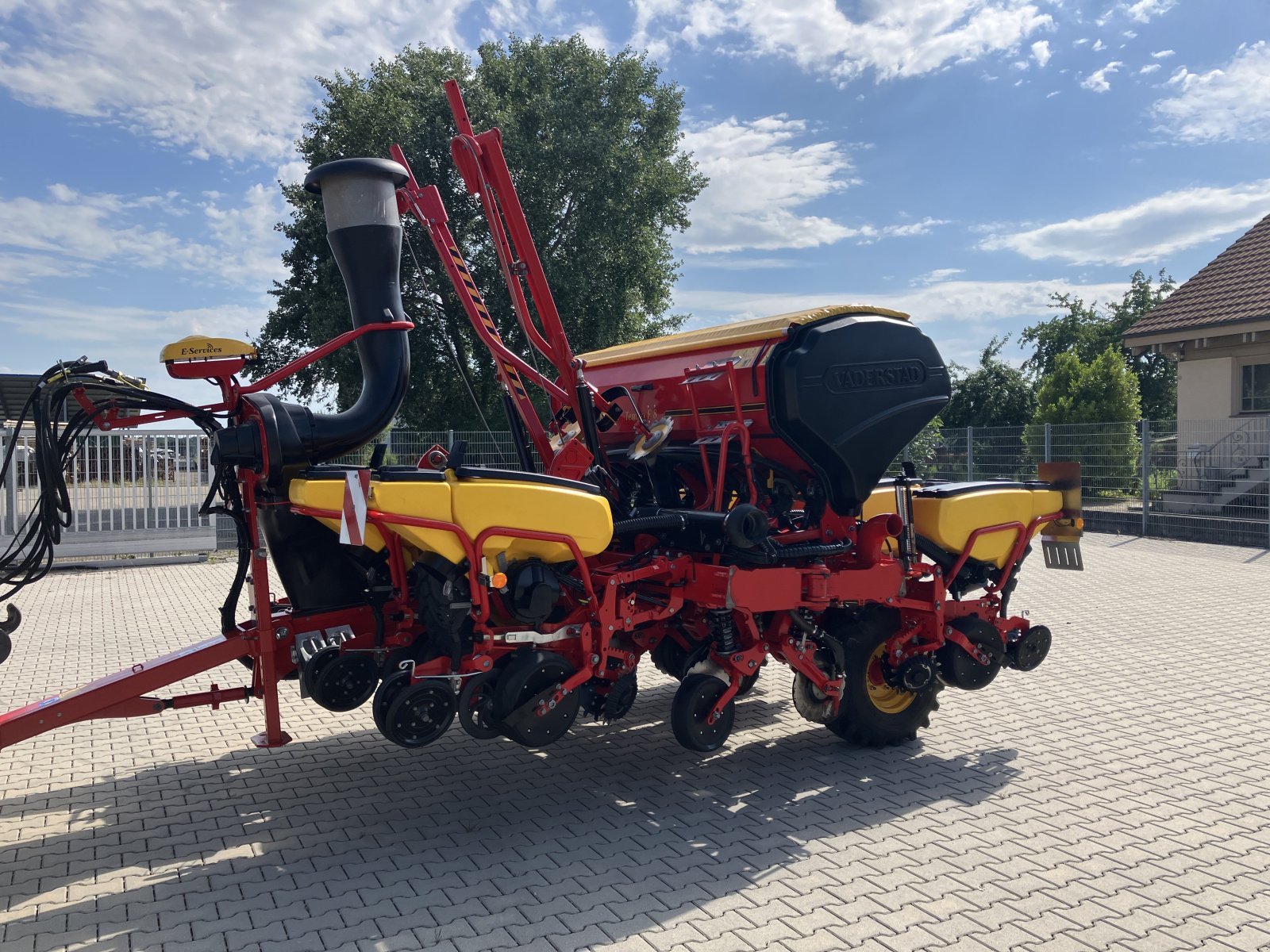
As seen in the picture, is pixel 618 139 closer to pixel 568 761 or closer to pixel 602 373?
pixel 602 373

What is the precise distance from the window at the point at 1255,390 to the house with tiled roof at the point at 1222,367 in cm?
1

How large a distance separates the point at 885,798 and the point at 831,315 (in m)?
2.39

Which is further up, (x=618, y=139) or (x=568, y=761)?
(x=618, y=139)

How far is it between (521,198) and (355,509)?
19.0 metres

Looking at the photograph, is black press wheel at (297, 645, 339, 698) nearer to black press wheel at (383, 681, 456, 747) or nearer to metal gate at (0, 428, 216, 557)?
black press wheel at (383, 681, 456, 747)

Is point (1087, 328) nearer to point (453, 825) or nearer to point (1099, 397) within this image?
point (1099, 397)

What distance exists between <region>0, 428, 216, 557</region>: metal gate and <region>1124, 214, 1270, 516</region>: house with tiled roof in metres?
15.0

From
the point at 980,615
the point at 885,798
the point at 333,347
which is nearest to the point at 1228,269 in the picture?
the point at 980,615

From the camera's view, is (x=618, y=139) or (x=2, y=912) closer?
(x=2, y=912)

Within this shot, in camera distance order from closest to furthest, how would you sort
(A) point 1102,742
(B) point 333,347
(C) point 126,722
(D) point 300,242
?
(B) point 333,347 < (A) point 1102,742 < (C) point 126,722 < (D) point 300,242

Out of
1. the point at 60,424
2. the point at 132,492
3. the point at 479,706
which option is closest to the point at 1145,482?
the point at 479,706

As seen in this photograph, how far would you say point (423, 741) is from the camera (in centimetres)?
417

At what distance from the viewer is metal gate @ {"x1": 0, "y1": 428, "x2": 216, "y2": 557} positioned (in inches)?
528

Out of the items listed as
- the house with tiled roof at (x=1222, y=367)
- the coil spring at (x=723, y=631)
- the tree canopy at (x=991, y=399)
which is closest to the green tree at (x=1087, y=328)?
the tree canopy at (x=991, y=399)
